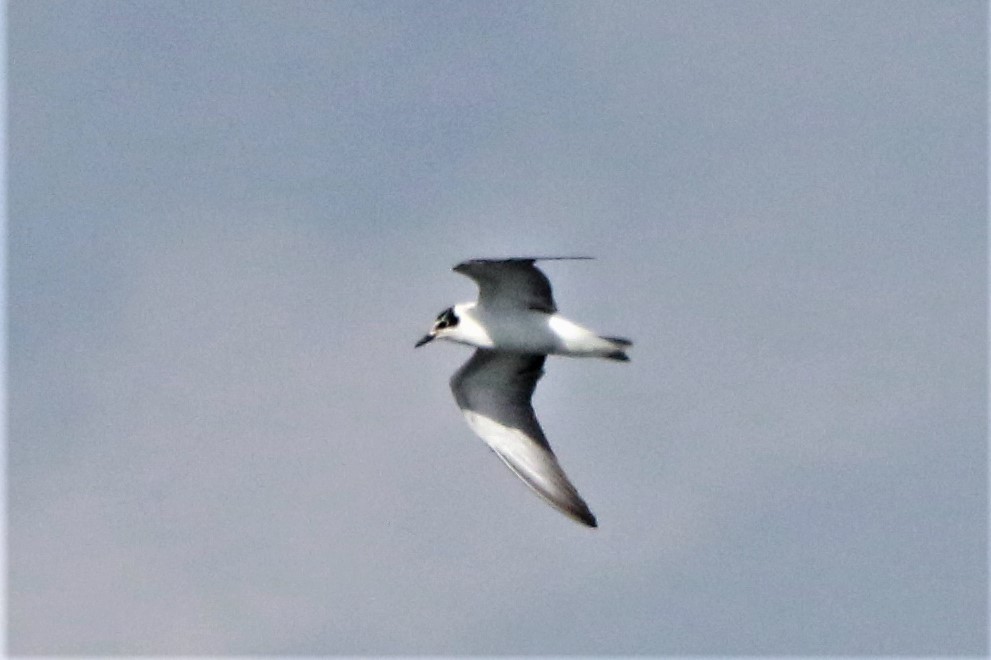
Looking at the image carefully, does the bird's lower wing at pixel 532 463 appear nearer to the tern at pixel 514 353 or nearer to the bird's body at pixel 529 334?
the tern at pixel 514 353

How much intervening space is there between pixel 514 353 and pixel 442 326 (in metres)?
1.43

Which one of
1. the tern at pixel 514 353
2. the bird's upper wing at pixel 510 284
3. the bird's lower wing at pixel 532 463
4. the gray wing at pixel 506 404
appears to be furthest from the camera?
the gray wing at pixel 506 404

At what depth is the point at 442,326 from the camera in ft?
94.4

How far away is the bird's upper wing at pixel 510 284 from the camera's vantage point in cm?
2686

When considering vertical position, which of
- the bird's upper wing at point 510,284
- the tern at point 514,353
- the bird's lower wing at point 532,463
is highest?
the bird's upper wing at point 510,284

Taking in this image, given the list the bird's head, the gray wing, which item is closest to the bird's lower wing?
the gray wing

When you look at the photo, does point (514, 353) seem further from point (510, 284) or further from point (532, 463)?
point (532, 463)

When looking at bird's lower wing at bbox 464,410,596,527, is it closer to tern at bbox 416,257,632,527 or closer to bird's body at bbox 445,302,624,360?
tern at bbox 416,257,632,527

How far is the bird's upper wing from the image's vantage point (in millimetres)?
26859

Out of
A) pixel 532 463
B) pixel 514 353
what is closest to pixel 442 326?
pixel 514 353

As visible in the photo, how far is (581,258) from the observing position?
75.7 ft

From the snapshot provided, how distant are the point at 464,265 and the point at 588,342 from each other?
2633 mm

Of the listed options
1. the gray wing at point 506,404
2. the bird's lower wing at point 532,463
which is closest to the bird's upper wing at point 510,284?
the gray wing at point 506,404

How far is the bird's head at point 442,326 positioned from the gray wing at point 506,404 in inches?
39.3
